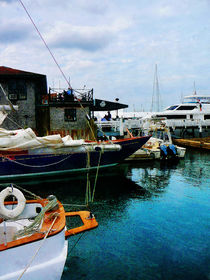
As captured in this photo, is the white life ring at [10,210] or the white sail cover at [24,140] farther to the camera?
the white sail cover at [24,140]

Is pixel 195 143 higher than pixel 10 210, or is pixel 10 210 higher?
pixel 195 143

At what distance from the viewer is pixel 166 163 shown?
22.2 metres

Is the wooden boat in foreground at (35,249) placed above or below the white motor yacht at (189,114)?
below

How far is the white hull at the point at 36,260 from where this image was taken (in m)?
4.41

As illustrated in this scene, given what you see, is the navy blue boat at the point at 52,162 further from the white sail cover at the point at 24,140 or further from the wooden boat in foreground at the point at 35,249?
the wooden boat in foreground at the point at 35,249

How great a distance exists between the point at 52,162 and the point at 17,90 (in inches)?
532

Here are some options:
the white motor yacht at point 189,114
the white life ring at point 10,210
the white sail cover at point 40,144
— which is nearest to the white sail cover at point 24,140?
the white sail cover at point 40,144

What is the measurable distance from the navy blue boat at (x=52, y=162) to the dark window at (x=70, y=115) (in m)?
10.1

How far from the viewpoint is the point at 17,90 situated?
25.0 metres

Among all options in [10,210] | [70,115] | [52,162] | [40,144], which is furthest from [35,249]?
[70,115]

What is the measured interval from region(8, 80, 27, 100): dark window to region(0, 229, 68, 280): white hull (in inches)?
901

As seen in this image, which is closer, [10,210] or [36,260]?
[36,260]

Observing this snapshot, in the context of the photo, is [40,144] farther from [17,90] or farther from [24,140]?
[17,90]

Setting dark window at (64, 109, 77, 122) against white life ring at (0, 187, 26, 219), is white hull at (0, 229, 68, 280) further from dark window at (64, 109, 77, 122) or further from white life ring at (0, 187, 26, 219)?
dark window at (64, 109, 77, 122)
